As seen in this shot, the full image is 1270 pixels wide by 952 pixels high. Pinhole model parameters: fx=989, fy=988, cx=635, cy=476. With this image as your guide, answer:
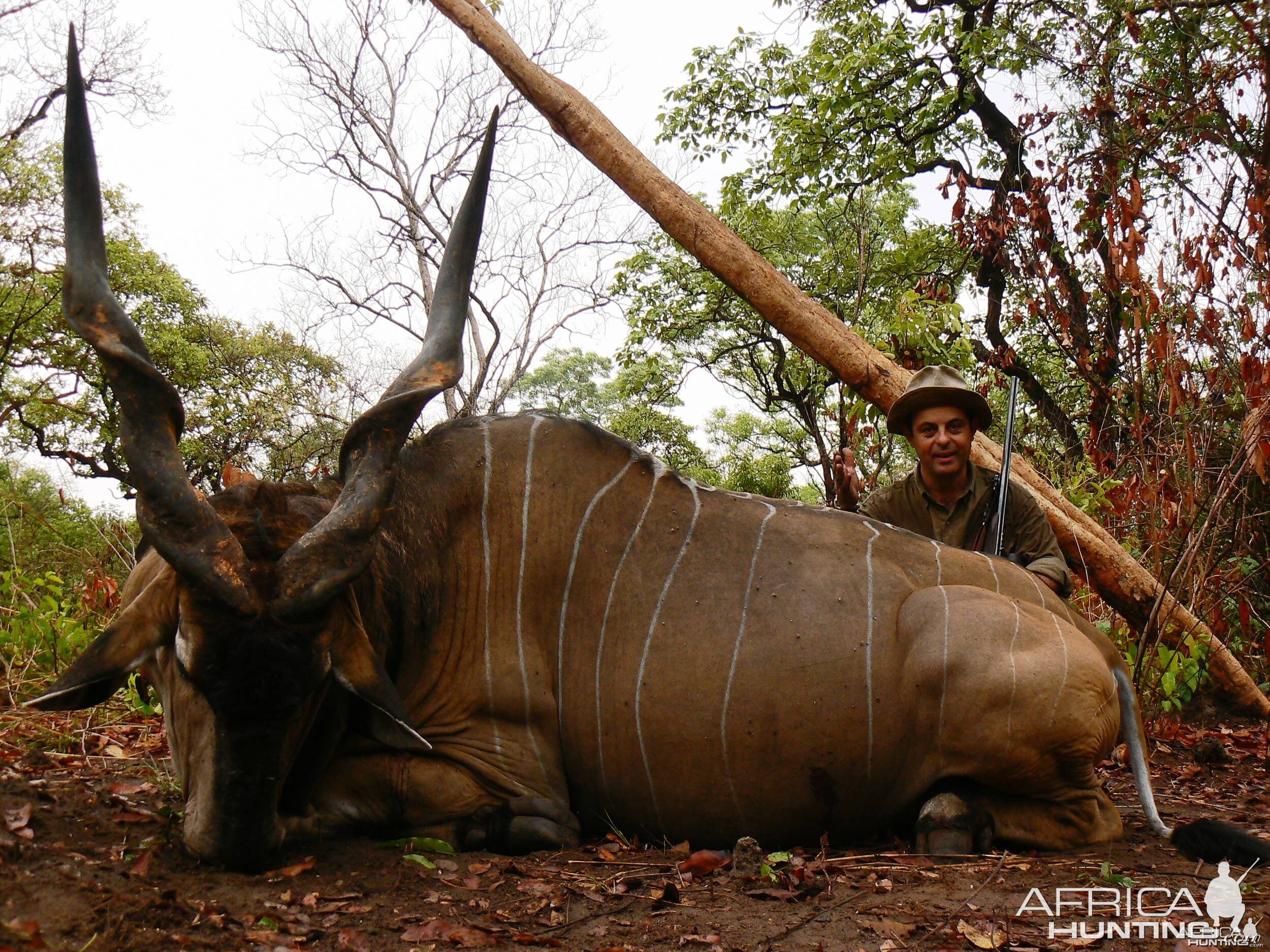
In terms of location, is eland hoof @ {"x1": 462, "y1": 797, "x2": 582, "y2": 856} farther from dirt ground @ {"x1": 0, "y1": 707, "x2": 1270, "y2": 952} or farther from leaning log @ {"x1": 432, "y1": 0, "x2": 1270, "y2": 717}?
leaning log @ {"x1": 432, "y1": 0, "x2": 1270, "y2": 717}

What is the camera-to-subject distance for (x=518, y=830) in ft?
9.67

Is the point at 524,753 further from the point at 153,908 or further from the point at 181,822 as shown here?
the point at 153,908

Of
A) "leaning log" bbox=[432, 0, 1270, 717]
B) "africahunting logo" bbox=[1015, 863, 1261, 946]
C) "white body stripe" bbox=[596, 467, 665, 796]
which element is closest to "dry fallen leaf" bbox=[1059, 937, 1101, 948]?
"africahunting logo" bbox=[1015, 863, 1261, 946]

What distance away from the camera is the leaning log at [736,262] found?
505 cm

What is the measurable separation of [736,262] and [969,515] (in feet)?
5.64

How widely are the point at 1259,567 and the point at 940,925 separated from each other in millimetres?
3763

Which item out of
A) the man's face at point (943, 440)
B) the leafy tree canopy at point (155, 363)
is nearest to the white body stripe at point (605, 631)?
the man's face at point (943, 440)

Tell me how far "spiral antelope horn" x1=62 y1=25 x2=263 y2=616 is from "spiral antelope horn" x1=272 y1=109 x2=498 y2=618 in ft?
0.46

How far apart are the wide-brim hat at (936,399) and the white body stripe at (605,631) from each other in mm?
1638

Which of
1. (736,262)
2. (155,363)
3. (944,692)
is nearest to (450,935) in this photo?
(944,692)

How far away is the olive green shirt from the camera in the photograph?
436 cm

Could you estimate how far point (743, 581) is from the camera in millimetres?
3203

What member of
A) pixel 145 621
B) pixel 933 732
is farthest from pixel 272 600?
pixel 933 732

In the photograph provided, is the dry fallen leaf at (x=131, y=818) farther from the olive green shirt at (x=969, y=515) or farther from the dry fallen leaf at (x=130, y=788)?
the olive green shirt at (x=969, y=515)
